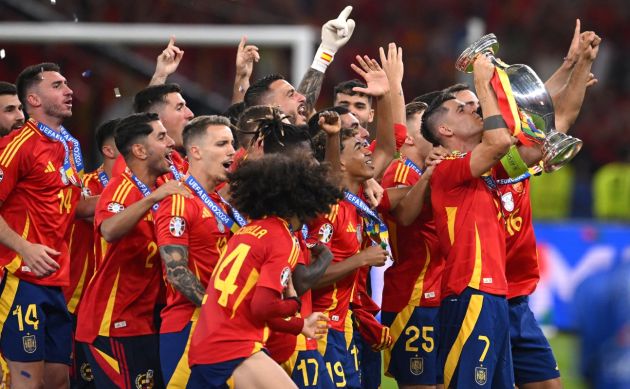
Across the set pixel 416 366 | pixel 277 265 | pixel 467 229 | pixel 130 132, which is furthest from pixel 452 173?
pixel 130 132

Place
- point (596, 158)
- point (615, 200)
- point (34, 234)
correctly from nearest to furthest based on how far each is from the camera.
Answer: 1. point (34, 234)
2. point (615, 200)
3. point (596, 158)

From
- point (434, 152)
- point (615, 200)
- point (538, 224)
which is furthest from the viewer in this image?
point (615, 200)

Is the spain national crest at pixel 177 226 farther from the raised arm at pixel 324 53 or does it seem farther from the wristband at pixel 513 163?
the raised arm at pixel 324 53

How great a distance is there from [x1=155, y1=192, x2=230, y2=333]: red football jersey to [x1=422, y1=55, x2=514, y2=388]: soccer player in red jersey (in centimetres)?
141

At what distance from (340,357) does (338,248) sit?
2.21 ft

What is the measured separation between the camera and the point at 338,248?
7441mm

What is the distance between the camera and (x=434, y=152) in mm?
7758

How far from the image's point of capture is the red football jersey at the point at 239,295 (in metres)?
6.00

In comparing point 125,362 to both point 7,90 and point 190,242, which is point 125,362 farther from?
point 7,90

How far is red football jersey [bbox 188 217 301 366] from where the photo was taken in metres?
6.00

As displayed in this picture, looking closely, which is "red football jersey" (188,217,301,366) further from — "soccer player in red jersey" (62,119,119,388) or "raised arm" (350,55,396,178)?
"soccer player in red jersey" (62,119,119,388)

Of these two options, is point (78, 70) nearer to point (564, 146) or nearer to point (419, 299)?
point (419, 299)

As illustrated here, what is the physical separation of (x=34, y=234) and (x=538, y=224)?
320 inches

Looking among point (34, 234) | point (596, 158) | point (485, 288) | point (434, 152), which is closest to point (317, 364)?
point (485, 288)
